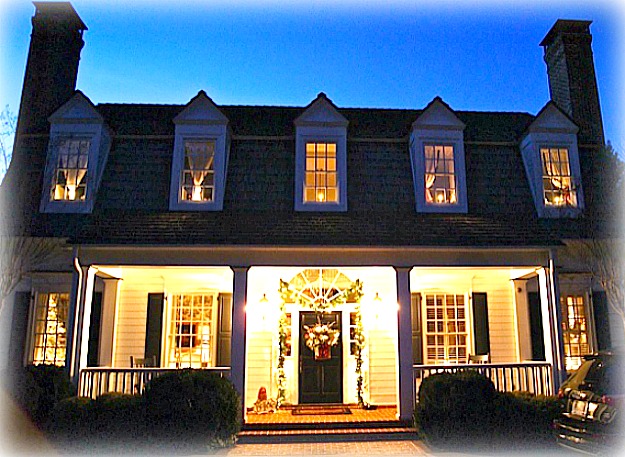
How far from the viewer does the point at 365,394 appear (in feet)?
37.4

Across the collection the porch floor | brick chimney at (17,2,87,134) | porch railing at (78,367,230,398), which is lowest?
the porch floor

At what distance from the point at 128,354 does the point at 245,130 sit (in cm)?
596

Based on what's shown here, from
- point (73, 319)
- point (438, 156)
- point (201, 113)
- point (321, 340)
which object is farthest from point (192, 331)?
point (438, 156)

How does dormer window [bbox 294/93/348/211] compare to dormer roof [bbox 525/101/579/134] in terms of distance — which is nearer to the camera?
dormer window [bbox 294/93/348/211]

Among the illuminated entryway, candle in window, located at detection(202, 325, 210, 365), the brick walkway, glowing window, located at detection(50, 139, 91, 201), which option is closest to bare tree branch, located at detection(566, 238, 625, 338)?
the illuminated entryway

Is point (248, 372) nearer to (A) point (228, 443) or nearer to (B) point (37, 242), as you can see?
(A) point (228, 443)

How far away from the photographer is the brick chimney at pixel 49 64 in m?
12.7

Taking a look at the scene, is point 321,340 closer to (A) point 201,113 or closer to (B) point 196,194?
(B) point 196,194

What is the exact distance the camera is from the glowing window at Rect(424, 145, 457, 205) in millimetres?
11688

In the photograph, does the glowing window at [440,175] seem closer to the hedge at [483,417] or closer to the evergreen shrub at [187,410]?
the hedge at [483,417]

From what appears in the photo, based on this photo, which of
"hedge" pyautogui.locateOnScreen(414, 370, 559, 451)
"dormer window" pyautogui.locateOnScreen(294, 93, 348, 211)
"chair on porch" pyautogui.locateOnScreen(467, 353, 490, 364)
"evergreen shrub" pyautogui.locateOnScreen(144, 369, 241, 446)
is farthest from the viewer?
"dormer window" pyautogui.locateOnScreen(294, 93, 348, 211)

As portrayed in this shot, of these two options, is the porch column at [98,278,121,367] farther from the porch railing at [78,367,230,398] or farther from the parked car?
the parked car

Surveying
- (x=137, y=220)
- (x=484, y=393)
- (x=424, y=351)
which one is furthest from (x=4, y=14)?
(x=424, y=351)

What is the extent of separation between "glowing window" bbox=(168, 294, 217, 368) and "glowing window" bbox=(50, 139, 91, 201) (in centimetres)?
327
